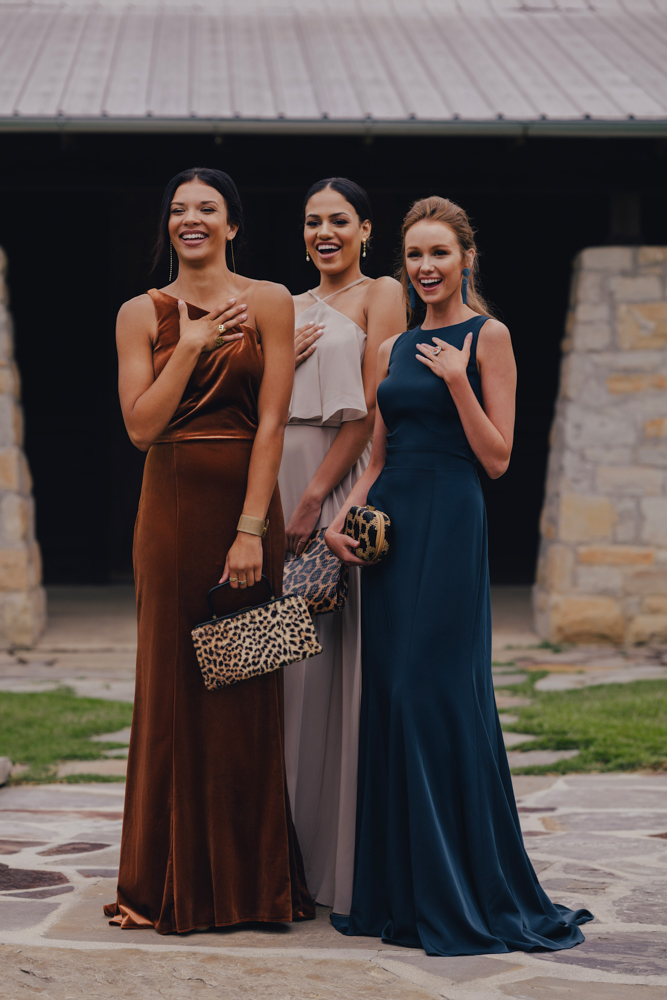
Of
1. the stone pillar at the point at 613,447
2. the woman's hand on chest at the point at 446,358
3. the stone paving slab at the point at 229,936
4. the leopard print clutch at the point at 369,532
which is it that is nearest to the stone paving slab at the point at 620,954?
the stone paving slab at the point at 229,936

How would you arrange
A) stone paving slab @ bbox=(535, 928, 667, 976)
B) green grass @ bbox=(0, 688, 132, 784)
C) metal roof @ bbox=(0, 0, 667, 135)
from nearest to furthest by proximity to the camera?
stone paving slab @ bbox=(535, 928, 667, 976), green grass @ bbox=(0, 688, 132, 784), metal roof @ bbox=(0, 0, 667, 135)

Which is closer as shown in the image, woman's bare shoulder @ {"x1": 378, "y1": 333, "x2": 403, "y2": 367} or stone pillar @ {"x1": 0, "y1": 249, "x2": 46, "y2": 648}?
woman's bare shoulder @ {"x1": 378, "y1": 333, "x2": 403, "y2": 367}

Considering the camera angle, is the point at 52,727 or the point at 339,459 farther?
the point at 52,727

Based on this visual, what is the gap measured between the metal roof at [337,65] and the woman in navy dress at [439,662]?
4.26 m

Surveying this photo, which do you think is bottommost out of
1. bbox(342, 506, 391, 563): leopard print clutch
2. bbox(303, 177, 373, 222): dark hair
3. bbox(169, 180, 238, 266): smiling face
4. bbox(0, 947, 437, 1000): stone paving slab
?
bbox(0, 947, 437, 1000): stone paving slab

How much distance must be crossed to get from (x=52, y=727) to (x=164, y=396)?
10.3ft

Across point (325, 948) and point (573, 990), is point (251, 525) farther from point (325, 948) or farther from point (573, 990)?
point (573, 990)

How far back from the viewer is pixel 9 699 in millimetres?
5875

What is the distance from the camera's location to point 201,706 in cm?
283

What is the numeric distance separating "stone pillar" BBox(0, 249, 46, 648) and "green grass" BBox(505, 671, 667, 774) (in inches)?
130

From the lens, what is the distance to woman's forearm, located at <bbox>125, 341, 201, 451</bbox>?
107 inches

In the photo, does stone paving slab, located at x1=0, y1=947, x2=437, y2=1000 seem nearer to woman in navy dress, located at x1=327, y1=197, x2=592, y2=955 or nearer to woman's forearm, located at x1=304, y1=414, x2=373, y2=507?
woman in navy dress, located at x1=327, y1=197, x2=592, y2=955

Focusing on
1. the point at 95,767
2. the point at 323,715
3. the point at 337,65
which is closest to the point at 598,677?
the point at 95,767


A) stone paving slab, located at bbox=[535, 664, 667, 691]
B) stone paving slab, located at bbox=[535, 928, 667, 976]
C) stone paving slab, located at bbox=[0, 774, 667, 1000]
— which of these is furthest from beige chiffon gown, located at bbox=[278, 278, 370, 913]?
stone paving slab, located at bbox=[535, 664, 667, 691]
